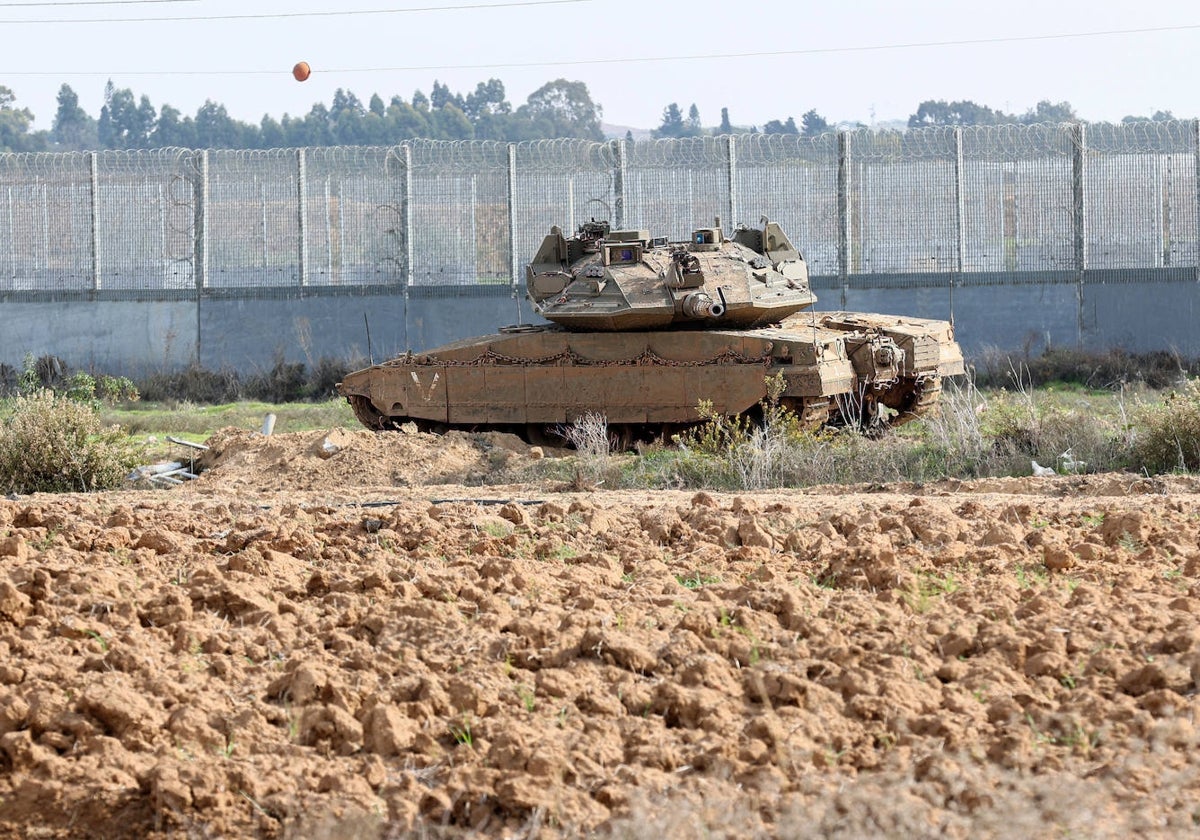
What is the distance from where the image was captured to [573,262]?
18.6m

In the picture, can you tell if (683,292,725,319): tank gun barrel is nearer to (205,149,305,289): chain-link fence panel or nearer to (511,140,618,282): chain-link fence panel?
(511,140,618,282): chain-link fence panel

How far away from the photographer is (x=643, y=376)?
1631 centimetres

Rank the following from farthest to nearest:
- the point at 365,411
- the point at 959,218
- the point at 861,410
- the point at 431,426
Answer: the point at 959,218, the point at 365,411, the point at 431,426, the point at 861,410

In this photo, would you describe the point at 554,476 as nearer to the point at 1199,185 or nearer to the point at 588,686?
the point at 588,686

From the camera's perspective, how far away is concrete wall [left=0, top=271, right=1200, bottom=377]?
2500 centimetres

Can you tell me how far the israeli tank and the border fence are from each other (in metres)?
7.65

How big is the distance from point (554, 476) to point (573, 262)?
15.4 feet

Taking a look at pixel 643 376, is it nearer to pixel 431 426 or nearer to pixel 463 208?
pixel 431 426

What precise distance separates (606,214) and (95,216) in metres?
9.25

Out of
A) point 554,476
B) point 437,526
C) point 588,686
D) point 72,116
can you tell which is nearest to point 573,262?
point 554,476

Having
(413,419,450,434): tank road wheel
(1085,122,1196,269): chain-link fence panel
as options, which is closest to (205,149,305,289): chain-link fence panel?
(413,419,450,434): tank road wheel

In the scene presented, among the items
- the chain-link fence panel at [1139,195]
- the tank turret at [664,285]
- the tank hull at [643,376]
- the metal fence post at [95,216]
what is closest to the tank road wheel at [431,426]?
the tank hull at [643,376]

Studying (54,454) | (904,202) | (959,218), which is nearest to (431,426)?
(54,454)

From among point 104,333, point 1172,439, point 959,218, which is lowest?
point 1172,439
